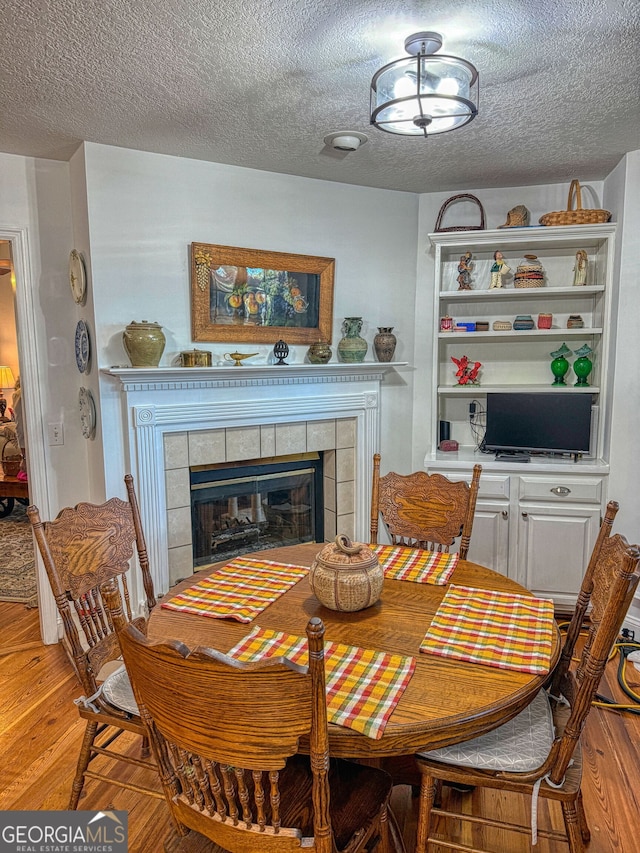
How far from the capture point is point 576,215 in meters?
3.19

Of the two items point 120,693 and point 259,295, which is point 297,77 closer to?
point 259,295

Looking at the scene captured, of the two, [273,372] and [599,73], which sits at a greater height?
[599,73]

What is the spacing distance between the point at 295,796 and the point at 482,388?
2.70m

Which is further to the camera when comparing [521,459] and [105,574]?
[521,459]

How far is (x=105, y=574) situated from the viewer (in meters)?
1.98

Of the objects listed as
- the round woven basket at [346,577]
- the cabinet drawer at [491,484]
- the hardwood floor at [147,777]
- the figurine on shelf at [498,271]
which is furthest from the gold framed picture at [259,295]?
the hardwood floor at [147,777]

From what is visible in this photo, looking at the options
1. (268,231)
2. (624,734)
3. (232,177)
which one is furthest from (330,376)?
(624,734)

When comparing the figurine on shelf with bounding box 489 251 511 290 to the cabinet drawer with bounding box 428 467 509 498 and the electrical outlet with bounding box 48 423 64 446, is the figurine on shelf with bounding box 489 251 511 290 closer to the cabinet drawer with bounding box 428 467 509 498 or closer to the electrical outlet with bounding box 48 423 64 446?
the cabinet drawer with bounding box 428 467 509 498

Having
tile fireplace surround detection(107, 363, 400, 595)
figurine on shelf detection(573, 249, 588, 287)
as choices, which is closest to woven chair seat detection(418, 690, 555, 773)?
tile fireplace surround detection(107, 363, 400, 595)

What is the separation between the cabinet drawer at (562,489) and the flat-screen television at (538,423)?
0.23 m

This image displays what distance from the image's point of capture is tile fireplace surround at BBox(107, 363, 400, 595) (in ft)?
9.37

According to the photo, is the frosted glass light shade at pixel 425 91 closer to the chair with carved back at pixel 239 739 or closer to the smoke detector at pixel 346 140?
the smoke detector at pixel 346 140

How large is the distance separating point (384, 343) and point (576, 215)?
4.15 feet

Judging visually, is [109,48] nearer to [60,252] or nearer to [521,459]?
[60,252]
